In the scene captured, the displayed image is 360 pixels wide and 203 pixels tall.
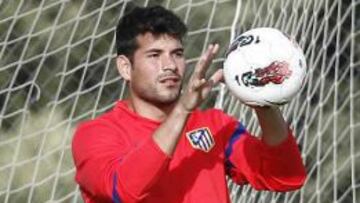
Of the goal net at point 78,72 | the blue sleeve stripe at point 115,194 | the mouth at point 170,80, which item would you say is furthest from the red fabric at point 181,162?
the goal net at point 78,72

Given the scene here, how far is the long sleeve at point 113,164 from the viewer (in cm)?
181

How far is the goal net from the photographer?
10.7 ft

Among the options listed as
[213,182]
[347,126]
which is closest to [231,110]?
[213,182]

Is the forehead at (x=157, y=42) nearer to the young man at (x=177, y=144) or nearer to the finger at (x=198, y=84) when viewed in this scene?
the young man at (x=177, y=144)

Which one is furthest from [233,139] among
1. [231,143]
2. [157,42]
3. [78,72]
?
[78,72]

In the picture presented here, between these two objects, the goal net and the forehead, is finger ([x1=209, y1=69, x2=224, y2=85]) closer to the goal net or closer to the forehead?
the forehead

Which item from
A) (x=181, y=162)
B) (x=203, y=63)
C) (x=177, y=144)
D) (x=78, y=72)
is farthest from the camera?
(x=78, y=72)

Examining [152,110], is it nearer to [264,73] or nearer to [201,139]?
[201,139]

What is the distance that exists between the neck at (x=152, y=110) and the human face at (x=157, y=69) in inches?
0.5

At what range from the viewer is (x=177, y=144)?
190 cm

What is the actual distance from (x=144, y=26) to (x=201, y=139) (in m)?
0.24

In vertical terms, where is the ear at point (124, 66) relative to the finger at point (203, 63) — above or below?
below

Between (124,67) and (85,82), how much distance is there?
161cm

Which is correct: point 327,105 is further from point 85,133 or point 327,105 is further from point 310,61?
point 85,133
